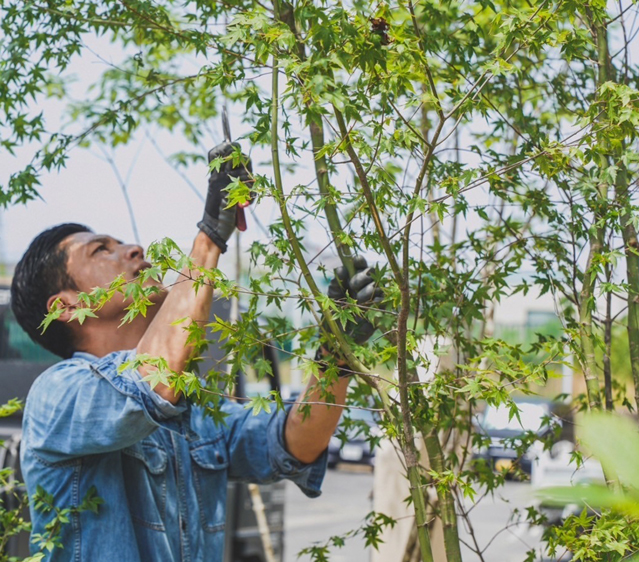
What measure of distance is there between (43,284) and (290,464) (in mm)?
877

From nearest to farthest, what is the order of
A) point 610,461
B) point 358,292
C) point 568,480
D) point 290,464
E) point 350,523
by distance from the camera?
point 610,461, point 568,480, point 358,292, point 290,464, point 350,523

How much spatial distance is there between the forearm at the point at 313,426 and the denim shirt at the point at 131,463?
0.03 metres

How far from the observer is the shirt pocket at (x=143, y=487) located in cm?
206

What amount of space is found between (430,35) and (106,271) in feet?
3.56

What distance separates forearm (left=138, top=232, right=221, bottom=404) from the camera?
180 cm

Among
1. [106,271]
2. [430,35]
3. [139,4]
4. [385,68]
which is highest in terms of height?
[139,4]

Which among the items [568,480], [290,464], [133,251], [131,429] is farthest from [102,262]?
[568,480]

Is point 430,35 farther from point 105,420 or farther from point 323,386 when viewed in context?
point 105,420

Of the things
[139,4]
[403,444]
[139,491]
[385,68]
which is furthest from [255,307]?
[139,4]

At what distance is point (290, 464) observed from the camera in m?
2.31

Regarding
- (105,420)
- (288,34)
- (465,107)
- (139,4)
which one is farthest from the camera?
(139,4)

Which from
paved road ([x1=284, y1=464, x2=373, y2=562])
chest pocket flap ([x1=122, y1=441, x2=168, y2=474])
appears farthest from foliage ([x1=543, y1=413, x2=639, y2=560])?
paved road ([x1=284, y1=464, x2=373, y2=562])

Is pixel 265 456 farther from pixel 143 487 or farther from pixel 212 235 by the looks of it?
pixel 212 235

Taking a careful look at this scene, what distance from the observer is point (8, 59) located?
7.60ft
